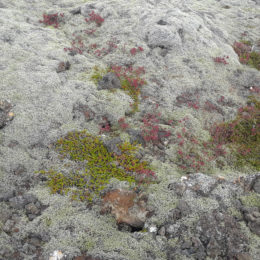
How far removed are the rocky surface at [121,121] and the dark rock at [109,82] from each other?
66mm

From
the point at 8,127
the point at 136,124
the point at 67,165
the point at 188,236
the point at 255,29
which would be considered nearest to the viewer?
→ the point at 188,236

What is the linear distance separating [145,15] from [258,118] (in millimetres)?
13290

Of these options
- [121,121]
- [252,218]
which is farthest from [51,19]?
[252,218]

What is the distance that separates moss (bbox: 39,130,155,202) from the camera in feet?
28.8

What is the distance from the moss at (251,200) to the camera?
8.35 meters

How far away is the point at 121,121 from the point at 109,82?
3.32 m

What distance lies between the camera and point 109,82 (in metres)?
13.8

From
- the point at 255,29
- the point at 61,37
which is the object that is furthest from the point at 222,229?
the point at 255,29

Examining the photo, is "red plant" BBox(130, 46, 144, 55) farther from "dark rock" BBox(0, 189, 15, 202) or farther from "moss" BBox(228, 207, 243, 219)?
"moss" BBox(228, 207, 243, 219)

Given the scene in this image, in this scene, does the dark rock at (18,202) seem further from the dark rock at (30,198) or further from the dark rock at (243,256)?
the dark rock at (243,256)

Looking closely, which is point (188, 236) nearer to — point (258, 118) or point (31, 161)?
point (31, 161)

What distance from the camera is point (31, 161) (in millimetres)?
9523

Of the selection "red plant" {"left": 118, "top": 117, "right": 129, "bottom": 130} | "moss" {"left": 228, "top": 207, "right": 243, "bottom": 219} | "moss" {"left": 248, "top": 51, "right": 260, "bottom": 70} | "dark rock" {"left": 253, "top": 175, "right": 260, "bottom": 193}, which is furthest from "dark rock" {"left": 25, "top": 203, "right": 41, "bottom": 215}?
"moss" {"left": 248, "top": 51, "right": 260, "bottom": 70}

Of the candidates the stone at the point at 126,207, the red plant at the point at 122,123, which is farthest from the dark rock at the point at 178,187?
the red plant at the point at 122,123
